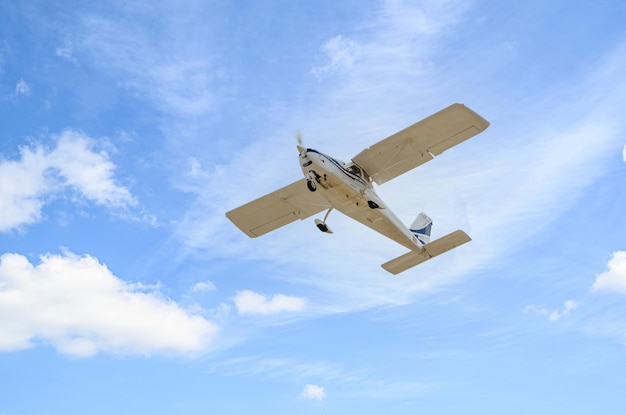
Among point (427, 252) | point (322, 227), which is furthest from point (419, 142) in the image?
point (427, 252)

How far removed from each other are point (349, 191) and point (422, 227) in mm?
5602

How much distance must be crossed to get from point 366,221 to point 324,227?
1754 mm

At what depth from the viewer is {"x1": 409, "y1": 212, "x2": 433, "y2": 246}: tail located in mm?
26275

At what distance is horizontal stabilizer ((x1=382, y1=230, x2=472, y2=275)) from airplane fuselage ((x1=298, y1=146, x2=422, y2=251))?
3.01 feet

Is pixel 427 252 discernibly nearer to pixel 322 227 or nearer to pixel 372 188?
pixel 372 188

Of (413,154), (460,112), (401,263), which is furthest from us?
(401,263)

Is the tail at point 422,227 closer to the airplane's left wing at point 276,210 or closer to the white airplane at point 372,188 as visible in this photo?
the white airplane at point 372,188

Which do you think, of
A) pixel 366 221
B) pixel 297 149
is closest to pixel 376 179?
pixel 366 221

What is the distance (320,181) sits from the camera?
72.3ft

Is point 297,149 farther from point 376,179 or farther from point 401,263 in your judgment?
point 401,263

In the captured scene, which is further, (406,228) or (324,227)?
(406,228)

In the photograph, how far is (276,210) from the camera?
2539 cm

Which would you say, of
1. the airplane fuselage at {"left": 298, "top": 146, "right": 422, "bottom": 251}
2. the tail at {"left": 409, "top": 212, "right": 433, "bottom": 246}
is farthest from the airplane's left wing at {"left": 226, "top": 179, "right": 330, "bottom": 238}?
the tail at {"left": 409, "top": 212, "right": 433, "bottom": 246}

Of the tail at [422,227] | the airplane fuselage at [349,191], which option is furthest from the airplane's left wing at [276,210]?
the tail at [422,227]
